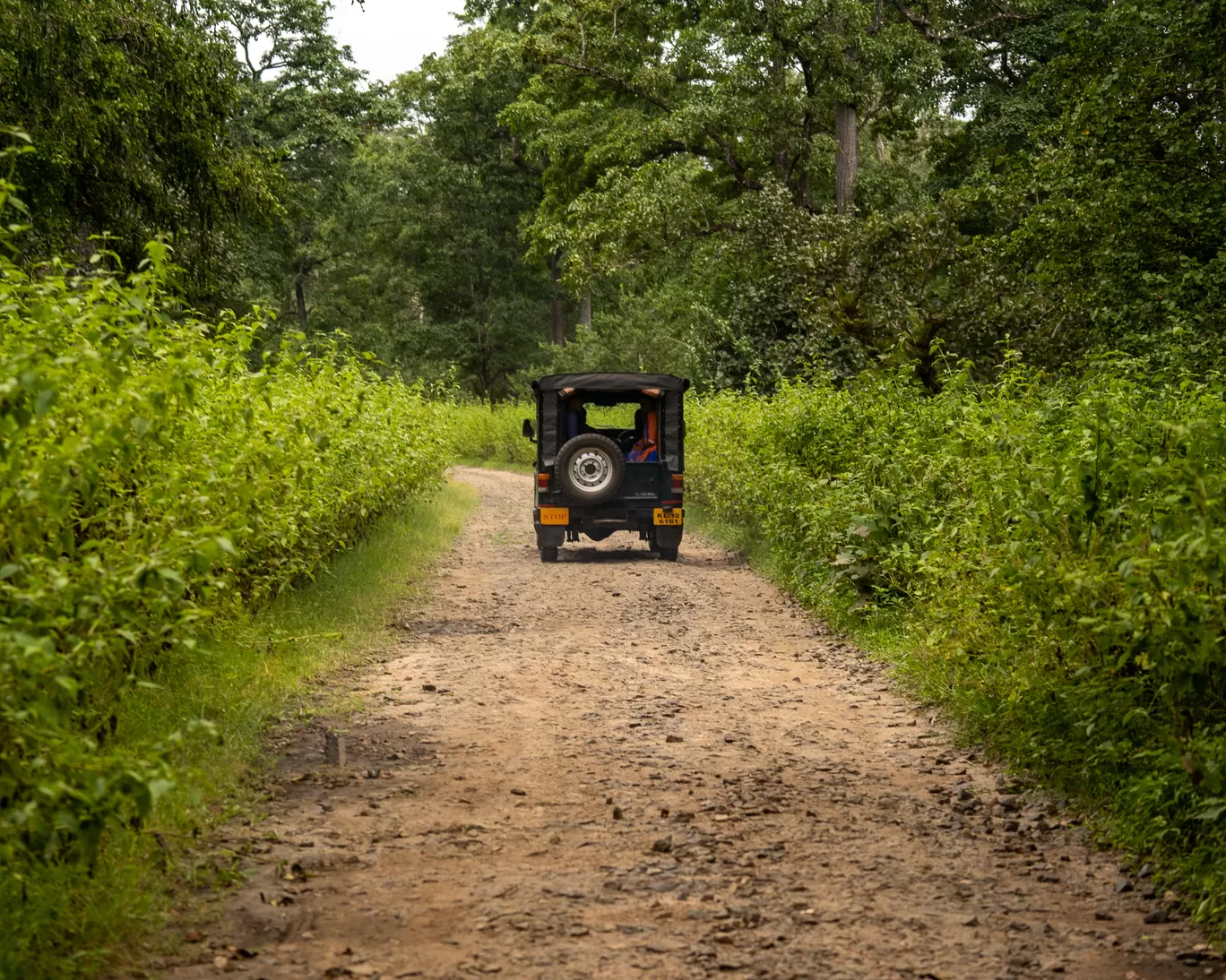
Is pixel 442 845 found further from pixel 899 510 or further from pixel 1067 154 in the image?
pixel 1067 154

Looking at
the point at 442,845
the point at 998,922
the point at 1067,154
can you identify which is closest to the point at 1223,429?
the point at 998,922

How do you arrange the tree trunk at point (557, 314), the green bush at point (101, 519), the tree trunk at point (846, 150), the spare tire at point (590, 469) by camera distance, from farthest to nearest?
the tree trunk at point (557, 314), the tree trunk at point (846, 150), the spare tire at point (590, 469), the green bush at point (101, 519)

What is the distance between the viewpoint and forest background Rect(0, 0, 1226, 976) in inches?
195

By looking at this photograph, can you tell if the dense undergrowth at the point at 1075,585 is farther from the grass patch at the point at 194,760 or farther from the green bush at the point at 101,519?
the grass patch at the point at 194,760

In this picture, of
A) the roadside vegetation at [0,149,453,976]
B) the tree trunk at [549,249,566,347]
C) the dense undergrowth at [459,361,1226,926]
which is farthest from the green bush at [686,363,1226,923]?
the tree trunk at [549,249,566,347]

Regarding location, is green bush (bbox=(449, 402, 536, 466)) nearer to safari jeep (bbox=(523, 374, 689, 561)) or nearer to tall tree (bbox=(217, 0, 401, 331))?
tall tree (bbox=(217, 0, 401, 331))

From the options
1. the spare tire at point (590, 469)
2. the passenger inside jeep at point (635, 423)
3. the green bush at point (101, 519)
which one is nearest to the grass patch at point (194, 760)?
the green bush at point (101, 519)

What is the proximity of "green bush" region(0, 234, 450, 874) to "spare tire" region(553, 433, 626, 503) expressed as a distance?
25.5 ft

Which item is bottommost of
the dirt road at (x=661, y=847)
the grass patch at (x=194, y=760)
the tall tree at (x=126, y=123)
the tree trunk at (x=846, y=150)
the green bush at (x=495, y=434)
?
the dirt road at (x=661, y=847)

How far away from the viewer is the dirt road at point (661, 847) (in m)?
4.62

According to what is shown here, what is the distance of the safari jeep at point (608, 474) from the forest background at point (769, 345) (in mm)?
1262

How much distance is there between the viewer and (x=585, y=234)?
29.6 m

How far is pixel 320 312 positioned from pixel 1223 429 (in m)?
51.2

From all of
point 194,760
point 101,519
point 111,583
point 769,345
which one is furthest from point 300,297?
point 111,583
